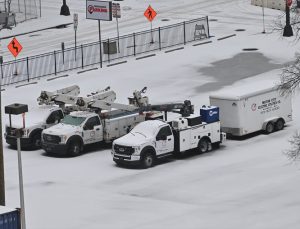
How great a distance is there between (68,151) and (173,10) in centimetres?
3822

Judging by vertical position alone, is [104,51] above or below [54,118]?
below

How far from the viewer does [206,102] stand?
187 feet

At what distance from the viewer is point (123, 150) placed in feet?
150

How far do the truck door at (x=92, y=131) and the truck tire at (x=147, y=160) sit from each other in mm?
3956

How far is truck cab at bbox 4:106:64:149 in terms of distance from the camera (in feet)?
161

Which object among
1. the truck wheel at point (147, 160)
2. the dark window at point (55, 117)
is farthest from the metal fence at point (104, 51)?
the truck wheel at point (147, 160)

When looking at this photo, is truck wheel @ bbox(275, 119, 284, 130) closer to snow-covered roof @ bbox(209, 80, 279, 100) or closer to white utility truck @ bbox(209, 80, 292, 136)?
white utility truck @ bbox(209, 80, 292, 136)

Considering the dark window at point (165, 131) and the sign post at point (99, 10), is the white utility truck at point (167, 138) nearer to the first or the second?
the dark window at point (165, 131)

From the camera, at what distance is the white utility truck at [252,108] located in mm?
49469

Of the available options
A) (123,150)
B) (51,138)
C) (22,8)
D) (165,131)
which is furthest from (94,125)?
(22,8)

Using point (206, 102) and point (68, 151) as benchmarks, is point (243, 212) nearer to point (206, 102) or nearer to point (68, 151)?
point (68, 151)

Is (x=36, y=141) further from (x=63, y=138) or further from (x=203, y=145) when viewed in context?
(x=203, y=145)

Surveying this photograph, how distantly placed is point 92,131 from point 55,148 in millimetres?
2025

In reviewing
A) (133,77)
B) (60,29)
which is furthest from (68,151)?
(60,29)
